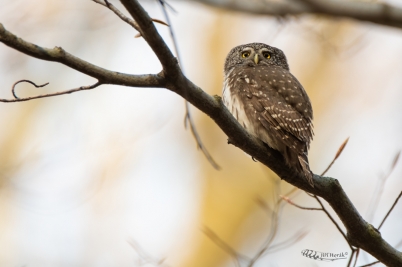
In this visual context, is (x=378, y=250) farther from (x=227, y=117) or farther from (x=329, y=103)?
(x=329, y=103)

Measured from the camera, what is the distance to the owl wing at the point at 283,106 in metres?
5.52

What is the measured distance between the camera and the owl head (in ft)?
25.1

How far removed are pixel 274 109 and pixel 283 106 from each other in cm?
16

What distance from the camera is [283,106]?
19.4 feet

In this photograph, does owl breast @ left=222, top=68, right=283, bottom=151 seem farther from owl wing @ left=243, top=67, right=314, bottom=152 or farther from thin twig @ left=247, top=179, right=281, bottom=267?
thin twig @ left=247, top=179, right=281, bottom=267

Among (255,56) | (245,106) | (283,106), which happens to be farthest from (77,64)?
(255,56)

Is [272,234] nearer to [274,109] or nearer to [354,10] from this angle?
[274,109]

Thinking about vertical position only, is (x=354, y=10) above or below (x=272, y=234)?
above

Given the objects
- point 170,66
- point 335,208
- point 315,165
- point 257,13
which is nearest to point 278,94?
point 335,208

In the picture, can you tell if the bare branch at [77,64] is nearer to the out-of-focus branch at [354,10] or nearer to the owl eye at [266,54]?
the out-of-focus branch at [354,10]

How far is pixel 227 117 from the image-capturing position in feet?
13.4

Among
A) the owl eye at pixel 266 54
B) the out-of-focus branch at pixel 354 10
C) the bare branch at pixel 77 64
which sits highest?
the out-of-focus branch at pixel 354 10

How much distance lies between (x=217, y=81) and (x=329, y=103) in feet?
8.70

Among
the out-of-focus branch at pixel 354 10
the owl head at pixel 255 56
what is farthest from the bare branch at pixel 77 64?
the owl head at pixel 255 56
